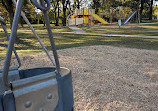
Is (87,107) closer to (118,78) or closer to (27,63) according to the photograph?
(118,78)

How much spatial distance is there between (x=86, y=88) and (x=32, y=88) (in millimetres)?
1797

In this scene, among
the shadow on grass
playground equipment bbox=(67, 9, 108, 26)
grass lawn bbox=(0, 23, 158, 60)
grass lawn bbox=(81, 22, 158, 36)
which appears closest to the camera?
grass lawn bbox=(0, 23, 158, 60)

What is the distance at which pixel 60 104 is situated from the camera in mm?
916

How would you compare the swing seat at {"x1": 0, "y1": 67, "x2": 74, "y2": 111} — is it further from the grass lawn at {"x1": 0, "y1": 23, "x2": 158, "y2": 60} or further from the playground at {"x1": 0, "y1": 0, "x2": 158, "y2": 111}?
the grass lawn at {"x1": 0, "y1": 23, "x2": 158, "y2": 60}

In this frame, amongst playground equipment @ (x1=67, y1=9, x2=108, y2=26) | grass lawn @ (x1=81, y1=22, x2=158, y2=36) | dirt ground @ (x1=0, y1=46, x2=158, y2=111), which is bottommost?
dirt ground @ (x1=0, y1=46, x2=158, y2=111)

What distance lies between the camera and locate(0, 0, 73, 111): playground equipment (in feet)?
2.26

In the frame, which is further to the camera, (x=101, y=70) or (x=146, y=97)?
(x=101, y=70)

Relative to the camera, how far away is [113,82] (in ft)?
9.04

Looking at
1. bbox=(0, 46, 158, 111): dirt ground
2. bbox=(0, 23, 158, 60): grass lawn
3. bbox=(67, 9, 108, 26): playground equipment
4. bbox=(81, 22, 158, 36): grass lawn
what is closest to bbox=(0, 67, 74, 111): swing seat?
bbox=(0, 46, 158, 111): dirt ground

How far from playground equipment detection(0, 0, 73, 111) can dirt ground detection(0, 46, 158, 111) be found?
1156mm

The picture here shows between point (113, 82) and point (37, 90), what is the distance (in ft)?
6.87

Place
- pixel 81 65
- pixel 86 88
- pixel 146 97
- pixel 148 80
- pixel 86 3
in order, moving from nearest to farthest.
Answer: pixel 146 97
pixel 86 88
pixel 148 80
pixel 81 65
pixel 86 3

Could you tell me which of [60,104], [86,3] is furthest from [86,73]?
[86,3]

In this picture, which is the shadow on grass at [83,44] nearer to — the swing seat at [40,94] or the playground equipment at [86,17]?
the swing seat at [40,94]
